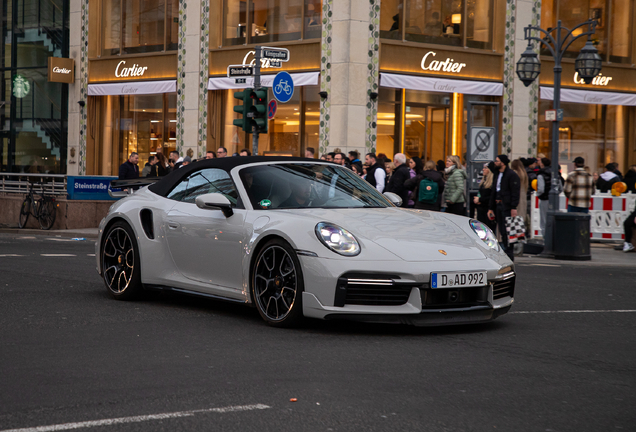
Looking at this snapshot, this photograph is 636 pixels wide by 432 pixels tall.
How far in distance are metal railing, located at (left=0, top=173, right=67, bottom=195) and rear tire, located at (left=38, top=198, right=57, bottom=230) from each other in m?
0.32

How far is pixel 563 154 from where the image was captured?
87.8 ft

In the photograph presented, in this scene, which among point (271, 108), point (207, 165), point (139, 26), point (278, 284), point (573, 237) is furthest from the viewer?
point (139, 26)

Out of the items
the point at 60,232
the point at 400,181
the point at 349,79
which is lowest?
the point at 60,232

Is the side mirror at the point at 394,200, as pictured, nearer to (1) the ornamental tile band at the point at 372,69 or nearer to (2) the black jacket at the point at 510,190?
(2) the black jacket at the point at 510,190

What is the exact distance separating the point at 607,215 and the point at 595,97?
8.94m

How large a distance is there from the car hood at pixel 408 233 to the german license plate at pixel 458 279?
0.14 meters

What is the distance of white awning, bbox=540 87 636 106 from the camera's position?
2644cm

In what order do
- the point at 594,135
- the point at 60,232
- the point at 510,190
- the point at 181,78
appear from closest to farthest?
1. the point at 510,190
2. the point at 60,232
3. the point at 181,78
4. the point at 594,135

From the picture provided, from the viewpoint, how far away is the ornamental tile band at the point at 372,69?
23250 millimetres

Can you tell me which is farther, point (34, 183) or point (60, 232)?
point (34, 183)

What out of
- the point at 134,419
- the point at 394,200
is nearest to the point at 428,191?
the point at 394,200

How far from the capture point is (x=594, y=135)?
27.2 metres

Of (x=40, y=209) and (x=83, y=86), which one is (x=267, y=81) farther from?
(x=83, y=86)

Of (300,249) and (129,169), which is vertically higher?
(129,169)
